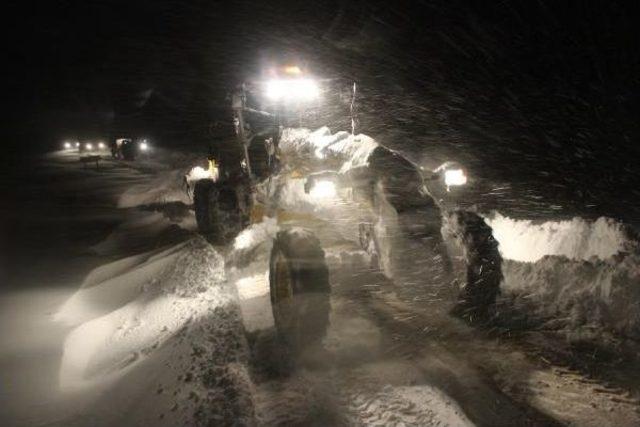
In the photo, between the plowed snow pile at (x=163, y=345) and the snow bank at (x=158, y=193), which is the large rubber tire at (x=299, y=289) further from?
the snow bank at (x=158, y=193)

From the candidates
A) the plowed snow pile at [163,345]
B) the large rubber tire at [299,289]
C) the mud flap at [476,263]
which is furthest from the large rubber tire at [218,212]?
the mud flap at [476,263]

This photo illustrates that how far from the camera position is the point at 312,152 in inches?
306

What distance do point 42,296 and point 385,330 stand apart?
43.8ft

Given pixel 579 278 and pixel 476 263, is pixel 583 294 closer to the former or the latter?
pixel 579 278

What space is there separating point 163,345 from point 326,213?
458 centimetres

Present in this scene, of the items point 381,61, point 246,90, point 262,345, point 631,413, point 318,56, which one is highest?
point 318,56

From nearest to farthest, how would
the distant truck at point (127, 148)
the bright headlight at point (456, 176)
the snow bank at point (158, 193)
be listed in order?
1. the bright headlight at point (456, 176)
2. the snow bank at point (158, 193)
3. the distant truck at point (127, 148)

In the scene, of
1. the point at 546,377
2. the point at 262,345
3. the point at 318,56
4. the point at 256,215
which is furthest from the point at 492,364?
the point at 318,56

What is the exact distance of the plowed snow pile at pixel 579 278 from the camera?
19.6 feet

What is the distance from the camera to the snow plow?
5.98 meters

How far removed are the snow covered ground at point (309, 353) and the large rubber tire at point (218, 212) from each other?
38 cm

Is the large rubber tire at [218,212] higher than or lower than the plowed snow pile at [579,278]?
higher

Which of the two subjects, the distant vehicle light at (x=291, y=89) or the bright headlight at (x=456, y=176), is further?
the distant vehicle light at (x=291, y=89)

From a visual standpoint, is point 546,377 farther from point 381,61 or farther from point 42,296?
point 42,296
